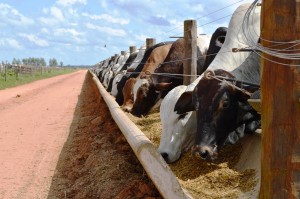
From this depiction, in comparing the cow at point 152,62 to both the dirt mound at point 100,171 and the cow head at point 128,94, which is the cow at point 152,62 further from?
the dirt mound at point 100,171

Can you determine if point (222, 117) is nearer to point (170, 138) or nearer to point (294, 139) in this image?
point (170, 138)

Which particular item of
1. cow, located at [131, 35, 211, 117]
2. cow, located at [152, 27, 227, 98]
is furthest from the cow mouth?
cow, located at [131, 35, 211, 117]

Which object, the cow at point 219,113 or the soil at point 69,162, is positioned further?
the soil at point 69,162

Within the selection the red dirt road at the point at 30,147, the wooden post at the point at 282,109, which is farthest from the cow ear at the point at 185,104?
the wooden post at the point at 282,109

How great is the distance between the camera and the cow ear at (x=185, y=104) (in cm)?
509

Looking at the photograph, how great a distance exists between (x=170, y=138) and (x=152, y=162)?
Result: 3.48 ft

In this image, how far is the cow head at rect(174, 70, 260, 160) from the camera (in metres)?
4.50

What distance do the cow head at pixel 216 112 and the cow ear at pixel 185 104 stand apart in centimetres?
30

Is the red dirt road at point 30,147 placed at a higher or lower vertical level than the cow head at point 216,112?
lower

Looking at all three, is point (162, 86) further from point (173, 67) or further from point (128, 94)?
point (128, 94)

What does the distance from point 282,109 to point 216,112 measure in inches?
73.9

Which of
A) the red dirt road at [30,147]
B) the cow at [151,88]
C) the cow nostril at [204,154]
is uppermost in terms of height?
the cow at [151,88]

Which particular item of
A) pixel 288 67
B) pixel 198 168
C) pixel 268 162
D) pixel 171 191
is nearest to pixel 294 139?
pixel 268 162

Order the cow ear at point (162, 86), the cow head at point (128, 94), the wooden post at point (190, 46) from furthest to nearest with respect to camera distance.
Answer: the cow head at point (128, 94)
the cow ear at point (162, 86)
the wooden post at point (190, 46)
